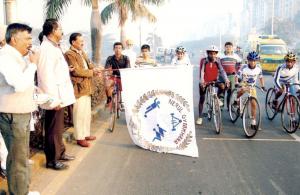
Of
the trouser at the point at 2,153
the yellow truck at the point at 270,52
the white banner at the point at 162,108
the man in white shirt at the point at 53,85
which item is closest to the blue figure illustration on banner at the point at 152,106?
the white banner at the point at 162,108

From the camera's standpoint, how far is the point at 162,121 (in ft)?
23.7

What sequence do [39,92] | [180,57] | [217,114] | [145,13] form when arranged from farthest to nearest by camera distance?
[145,13], [180,57], [217,114], [39,92]

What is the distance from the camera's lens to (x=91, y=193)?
5281 mm

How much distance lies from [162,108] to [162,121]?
0.21 m

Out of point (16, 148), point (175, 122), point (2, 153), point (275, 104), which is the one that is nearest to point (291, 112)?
point (275, 104)

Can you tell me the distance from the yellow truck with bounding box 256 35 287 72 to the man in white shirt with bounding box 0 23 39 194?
24239 mm

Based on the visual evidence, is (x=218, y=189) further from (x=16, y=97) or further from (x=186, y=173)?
(x=16, y=97)

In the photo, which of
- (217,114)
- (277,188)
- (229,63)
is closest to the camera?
(277,188)

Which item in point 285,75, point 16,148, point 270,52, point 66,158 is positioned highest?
point 270,52

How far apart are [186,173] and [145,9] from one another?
63.2 ft

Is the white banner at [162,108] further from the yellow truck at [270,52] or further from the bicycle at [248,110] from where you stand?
the yellow truck at [270,52]

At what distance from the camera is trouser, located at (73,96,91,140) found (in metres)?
7.43

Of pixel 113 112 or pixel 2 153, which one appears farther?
pixel 113 112

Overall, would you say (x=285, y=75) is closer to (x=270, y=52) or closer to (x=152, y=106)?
(x=152, y=106)
